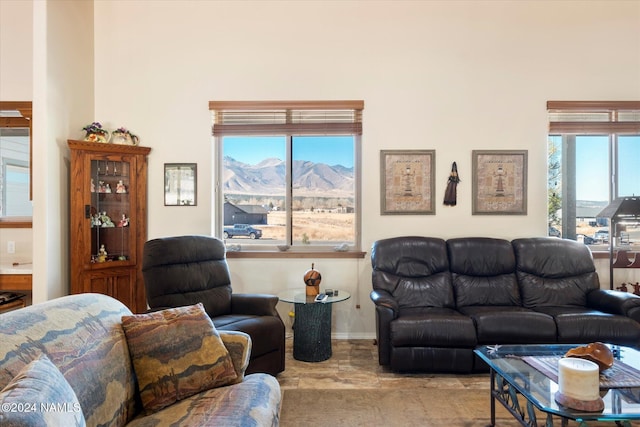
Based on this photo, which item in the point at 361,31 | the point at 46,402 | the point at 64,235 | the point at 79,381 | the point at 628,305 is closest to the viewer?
the point at 46,402

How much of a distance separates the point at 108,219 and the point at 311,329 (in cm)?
241

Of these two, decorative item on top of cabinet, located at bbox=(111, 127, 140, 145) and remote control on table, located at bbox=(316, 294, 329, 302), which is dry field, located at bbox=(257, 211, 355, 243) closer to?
remote control on table, located at bbox=(316, 294, 329, 302)

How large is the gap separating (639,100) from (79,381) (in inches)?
213

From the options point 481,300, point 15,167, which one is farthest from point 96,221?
point 481,300

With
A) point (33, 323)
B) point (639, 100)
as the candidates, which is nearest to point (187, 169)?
point (33, 323)

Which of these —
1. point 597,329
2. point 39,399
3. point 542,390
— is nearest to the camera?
point 39,399

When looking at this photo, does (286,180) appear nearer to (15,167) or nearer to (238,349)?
(238,349)

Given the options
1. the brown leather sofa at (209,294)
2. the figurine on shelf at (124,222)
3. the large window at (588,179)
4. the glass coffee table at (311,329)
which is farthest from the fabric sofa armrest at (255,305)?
the large window at (588,179)

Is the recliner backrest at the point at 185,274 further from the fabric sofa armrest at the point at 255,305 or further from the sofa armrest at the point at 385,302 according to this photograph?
the sofa armrest at the point at 385,302

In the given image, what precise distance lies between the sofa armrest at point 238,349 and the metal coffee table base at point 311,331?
4.06ft

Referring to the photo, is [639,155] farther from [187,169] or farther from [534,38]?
[187,169]

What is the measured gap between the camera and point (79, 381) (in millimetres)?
1253

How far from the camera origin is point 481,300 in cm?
321

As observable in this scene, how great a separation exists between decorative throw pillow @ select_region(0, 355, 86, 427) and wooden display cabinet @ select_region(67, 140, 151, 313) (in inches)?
100
